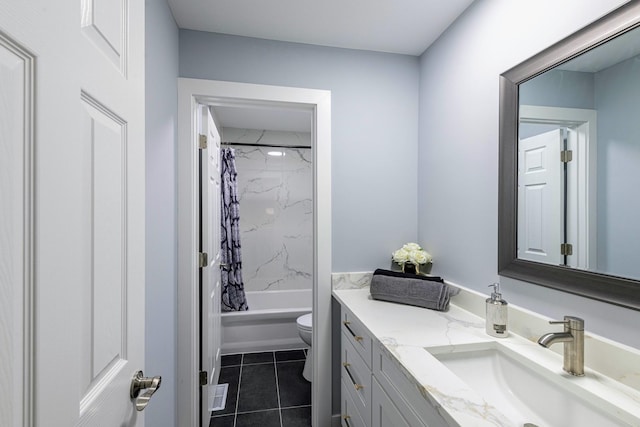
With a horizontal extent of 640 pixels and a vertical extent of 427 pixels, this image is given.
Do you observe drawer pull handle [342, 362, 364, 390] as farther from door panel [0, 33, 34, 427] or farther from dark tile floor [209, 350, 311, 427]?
door panel [0, 33, 34, 427]

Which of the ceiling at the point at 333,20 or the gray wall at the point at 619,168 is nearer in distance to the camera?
the gray wall at the point at 619,168

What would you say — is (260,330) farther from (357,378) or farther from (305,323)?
(357,378)

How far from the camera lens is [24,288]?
401 millimetres

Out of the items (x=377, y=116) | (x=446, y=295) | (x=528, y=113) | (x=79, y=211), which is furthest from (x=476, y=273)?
(x=79, y=211)

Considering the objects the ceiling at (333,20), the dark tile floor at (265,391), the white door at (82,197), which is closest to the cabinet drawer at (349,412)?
the dark tile floor at (265,391)

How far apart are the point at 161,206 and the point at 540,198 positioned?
1.55m

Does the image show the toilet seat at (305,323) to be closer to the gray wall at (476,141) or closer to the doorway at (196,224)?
the doorway at (196,224)

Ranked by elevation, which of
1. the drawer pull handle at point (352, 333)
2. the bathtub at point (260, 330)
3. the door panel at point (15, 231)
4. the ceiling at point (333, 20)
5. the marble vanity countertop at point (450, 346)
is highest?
the ceiling at point (333, 20)

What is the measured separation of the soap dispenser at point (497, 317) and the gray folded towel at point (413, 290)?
0.31 m

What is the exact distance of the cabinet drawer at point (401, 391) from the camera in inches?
32.5

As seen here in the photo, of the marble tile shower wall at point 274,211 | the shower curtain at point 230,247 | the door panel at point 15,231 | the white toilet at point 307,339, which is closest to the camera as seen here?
the door panel at point 15,231

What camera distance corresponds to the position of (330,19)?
5.23 ft

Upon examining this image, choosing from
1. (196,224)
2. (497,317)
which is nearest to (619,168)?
(497,317)

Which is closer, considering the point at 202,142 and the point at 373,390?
the point at 373,390
